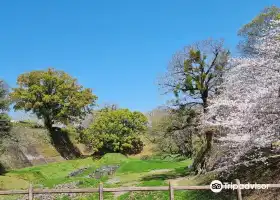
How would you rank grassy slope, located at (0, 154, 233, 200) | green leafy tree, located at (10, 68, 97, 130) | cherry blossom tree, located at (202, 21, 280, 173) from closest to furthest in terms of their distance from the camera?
cherry blossom tree, located at (202, 21, 280, 173) → grassy slope, located at (0, 154, 233, 200) → green leafy tree, located at (10, 68, 97, 130)

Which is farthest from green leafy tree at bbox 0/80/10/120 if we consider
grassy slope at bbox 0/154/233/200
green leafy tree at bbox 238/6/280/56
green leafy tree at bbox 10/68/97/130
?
green leafy tree at bbox 238/6/280/56

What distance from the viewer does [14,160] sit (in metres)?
38.4

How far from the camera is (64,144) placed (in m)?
50.4

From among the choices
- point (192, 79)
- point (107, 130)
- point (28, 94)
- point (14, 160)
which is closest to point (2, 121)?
point (14, 160)

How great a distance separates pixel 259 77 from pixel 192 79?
10.4 m

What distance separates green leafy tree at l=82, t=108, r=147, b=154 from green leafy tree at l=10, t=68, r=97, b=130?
13.0 feet

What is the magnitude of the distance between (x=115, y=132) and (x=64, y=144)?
791cm

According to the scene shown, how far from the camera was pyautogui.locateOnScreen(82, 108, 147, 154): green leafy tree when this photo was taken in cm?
4850

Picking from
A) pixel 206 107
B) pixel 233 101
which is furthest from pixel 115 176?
pixel 233 101

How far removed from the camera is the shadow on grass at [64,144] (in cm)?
4884

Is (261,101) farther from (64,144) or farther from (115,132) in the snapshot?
(64,144)

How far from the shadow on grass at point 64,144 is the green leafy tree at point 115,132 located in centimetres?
237

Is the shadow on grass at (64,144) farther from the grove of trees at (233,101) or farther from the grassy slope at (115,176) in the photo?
the grove of trees at (233,101)

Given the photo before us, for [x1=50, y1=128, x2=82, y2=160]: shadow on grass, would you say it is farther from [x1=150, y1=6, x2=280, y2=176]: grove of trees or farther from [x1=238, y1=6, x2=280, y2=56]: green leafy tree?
[x1=238, y1=6, x2=280, y2=56]: green leafy tree
